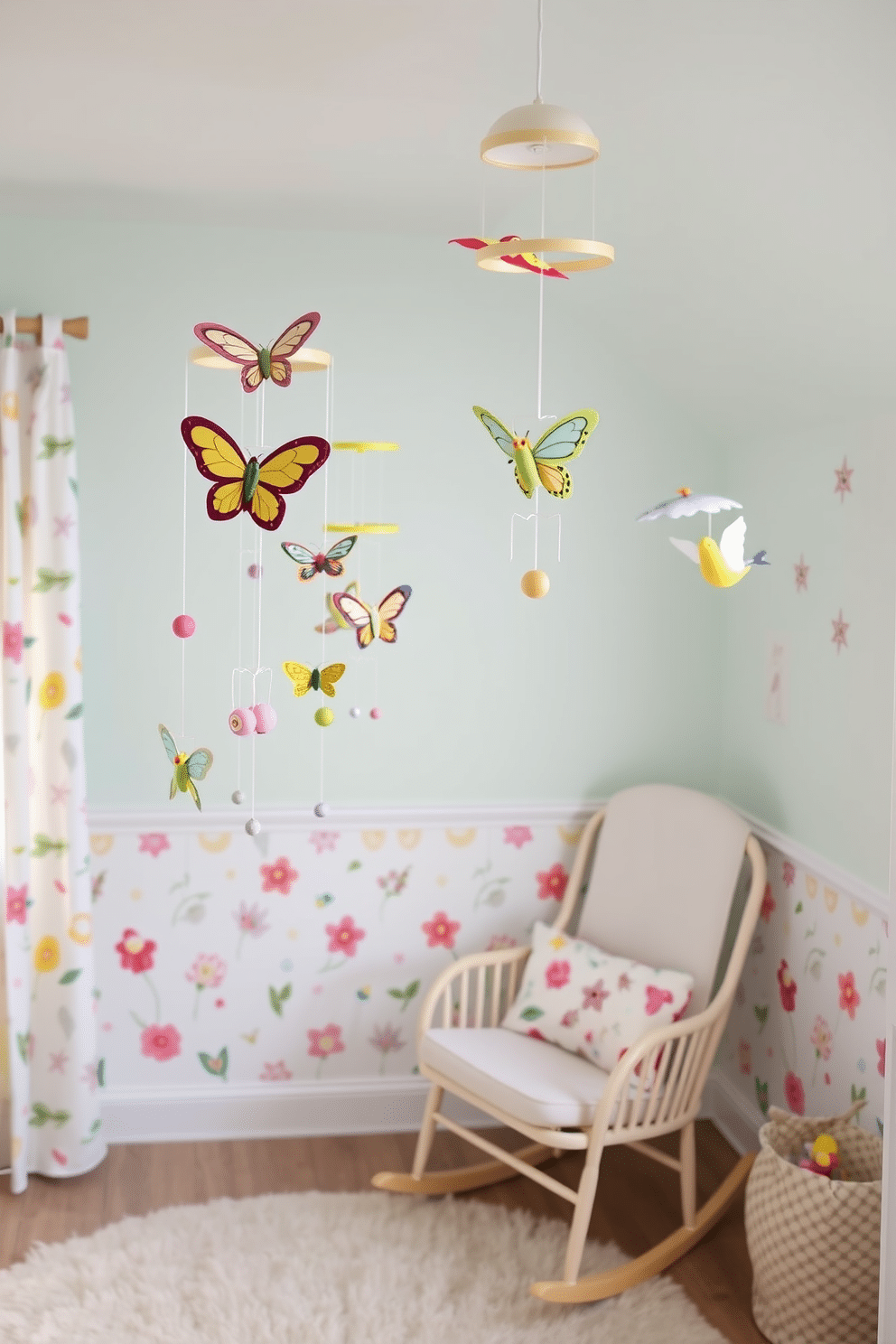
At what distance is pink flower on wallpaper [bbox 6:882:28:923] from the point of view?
3.07 meters

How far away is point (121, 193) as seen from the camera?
2.96 metres

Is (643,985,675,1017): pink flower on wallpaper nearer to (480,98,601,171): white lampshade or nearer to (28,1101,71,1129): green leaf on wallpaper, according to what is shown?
(28,1101,71,1129): green leaf on wallpaper

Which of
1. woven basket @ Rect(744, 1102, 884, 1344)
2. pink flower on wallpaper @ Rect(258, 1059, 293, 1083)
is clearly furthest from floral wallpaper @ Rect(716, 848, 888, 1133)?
pink flower on wallpaper @ Rect(258, 1059, 293, 1083)

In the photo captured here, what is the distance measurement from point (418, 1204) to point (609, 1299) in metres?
0.54

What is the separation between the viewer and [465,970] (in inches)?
124

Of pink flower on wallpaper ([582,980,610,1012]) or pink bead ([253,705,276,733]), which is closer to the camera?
pink bead ([253,705,276,733])

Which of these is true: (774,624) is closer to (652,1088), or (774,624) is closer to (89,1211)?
(652,1088)

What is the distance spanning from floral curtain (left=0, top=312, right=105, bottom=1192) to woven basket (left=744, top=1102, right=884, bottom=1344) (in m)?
1.66

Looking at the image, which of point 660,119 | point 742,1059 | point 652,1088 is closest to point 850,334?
point 660,119

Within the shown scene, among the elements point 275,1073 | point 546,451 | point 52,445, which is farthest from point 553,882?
point 546,451

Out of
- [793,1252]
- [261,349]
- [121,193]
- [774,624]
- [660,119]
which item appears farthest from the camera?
[774,624]

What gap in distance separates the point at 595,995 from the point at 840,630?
1022mm

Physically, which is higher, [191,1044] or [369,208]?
[369,208]

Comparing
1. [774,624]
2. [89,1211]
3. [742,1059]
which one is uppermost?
[774,624]
